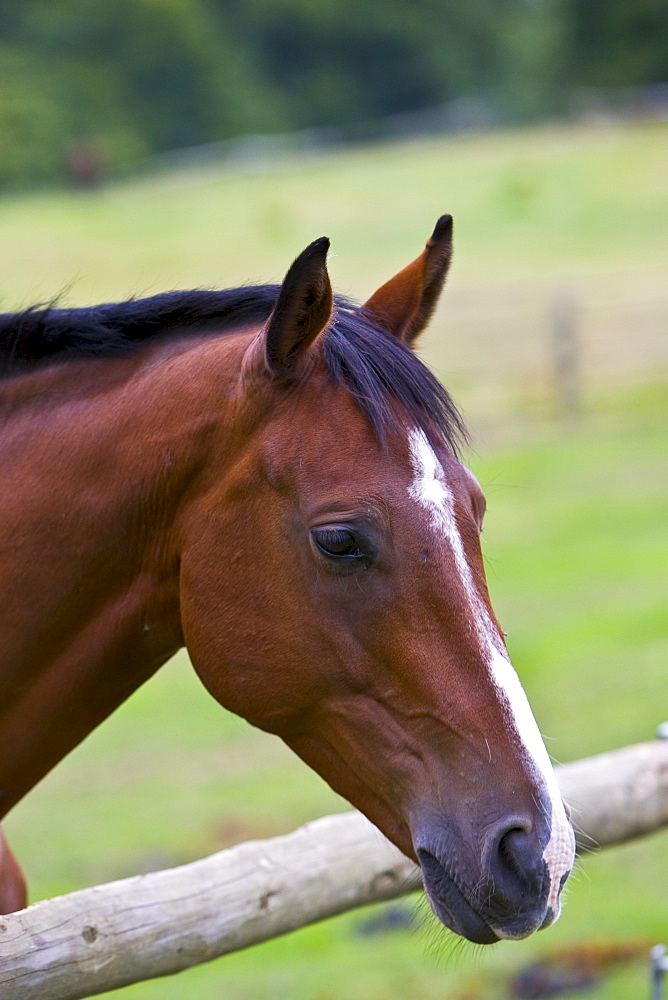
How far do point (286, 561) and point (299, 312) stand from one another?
1.41ft

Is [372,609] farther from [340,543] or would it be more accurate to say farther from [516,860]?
[516,860]

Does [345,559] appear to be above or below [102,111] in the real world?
above

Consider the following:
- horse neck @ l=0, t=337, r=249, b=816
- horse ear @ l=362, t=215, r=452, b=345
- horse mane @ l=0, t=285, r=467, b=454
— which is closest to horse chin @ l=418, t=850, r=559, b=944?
horse neck @ l=0, t=337, r=249, b=816

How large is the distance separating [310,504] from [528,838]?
65 centimetres

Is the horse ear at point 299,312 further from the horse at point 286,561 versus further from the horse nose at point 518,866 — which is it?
the horse nose at point 518,866

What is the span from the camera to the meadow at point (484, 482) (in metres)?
5.12

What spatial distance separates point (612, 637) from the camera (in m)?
8.77

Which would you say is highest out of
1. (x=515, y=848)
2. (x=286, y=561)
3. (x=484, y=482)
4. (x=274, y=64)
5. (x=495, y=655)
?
(x=286, y=561)

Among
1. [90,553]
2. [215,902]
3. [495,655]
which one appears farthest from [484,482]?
[495,655]

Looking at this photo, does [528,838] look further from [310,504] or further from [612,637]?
[612,637]

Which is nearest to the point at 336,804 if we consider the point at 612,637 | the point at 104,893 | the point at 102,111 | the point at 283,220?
the point at 612,637

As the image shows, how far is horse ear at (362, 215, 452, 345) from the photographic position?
7.66 feet

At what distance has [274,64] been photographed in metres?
54.2

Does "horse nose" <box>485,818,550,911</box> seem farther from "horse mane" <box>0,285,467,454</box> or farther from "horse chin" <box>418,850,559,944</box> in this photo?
"horse mane" <box>0,285,467,454</box>
